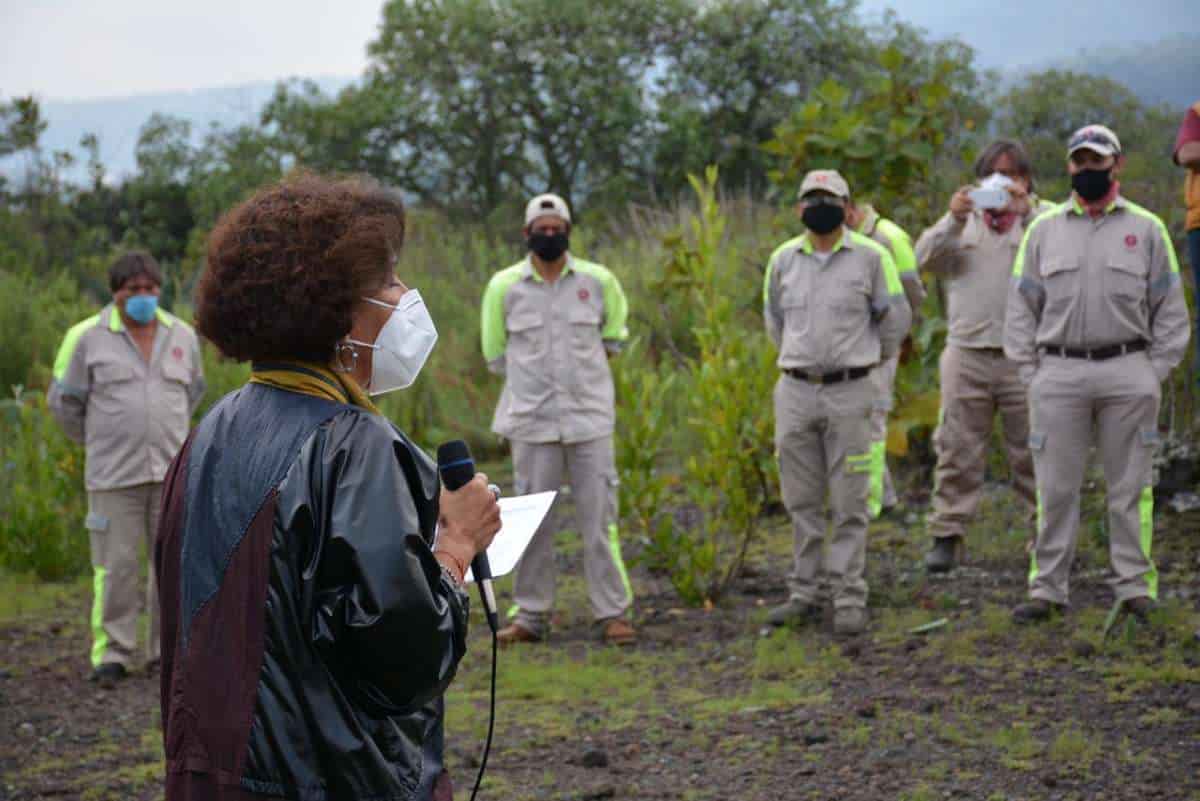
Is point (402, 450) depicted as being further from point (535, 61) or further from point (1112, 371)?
point (535, 61)

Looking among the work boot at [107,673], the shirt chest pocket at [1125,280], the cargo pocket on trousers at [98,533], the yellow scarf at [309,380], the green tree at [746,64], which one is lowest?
the work boot at [107,673]

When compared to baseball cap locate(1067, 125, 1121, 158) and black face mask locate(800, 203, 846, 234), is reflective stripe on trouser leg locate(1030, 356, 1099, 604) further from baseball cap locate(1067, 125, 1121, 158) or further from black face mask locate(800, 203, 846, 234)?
black face mask locate(800, 203, 846, 234)

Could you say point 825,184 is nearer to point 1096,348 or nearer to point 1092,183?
point 1092,183

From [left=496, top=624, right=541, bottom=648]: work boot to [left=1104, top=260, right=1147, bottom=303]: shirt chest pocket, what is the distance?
3.36m

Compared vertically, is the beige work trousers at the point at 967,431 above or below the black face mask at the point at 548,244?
below

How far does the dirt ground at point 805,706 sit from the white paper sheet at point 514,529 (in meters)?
2.57

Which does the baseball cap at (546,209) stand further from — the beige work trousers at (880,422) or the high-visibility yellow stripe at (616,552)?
the beige work trousers at (880,422)

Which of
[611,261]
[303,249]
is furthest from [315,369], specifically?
[611,261]

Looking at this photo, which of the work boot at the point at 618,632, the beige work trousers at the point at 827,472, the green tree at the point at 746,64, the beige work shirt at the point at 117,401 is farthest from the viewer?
the green tree at the point at 746,64

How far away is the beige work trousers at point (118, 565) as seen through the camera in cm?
774

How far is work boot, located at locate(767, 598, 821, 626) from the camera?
25.9 feet

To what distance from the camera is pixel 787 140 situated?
10.1 meters

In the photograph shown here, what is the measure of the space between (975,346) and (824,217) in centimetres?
165

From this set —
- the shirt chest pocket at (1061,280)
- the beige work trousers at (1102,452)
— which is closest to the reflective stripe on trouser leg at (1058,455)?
the beige work trousers at (1102,452)
